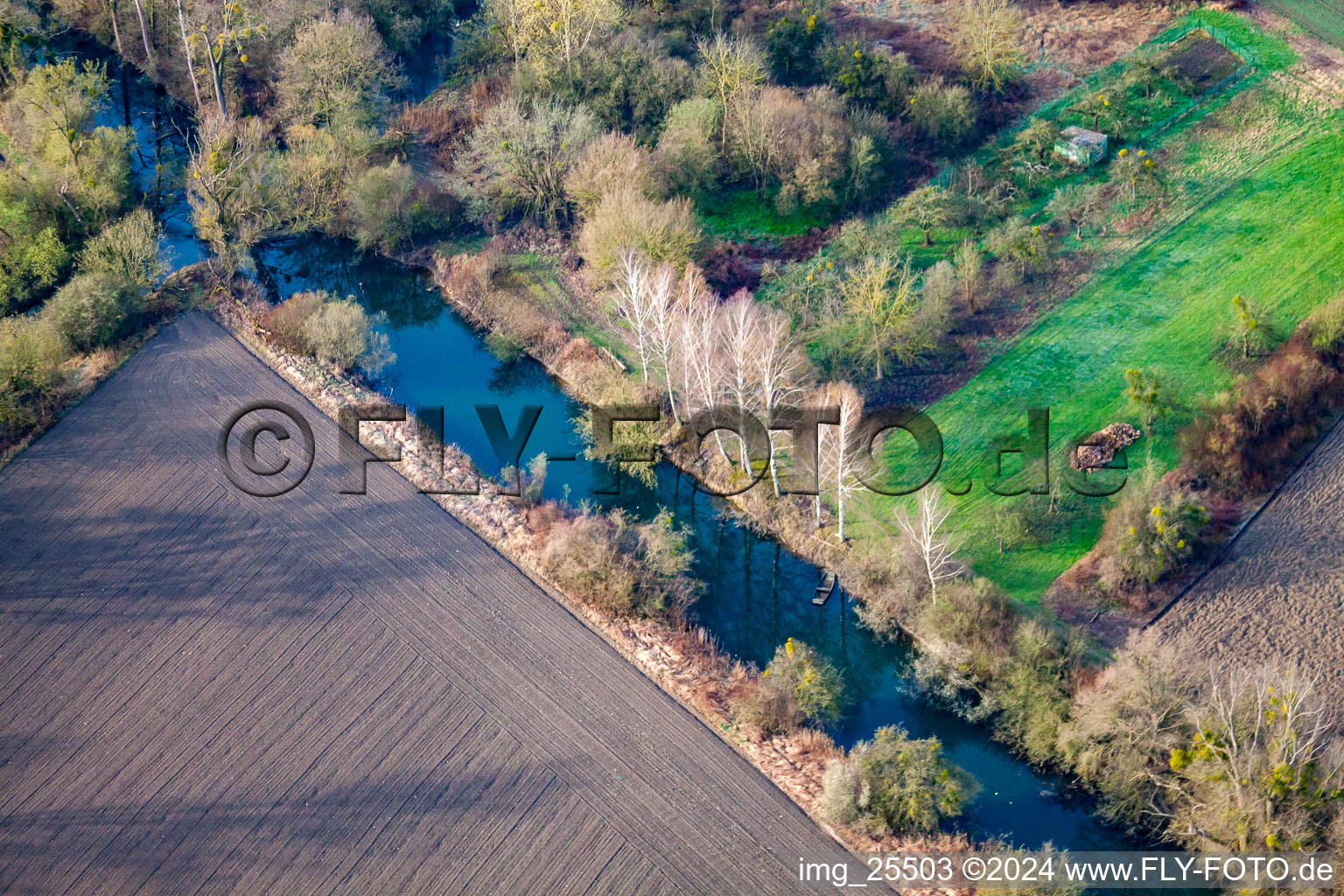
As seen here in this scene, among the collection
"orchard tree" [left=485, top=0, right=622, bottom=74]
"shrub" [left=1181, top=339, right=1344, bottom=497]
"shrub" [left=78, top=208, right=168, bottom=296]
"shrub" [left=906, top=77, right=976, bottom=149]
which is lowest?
"shrub" [left=1181, top=339, right=1344, bottom=497]

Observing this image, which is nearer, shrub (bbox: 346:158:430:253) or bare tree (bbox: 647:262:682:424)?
bare tree (bbox: 647:262:682:424)

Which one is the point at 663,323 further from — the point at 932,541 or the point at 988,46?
the point at 988,46

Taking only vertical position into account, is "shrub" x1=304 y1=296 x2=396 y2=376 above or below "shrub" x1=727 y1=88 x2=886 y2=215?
below

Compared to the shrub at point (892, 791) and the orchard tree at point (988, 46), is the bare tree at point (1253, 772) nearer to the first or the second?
the shrub at point (892, 791)

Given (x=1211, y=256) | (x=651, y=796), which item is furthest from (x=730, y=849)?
(x=1211, y=256)

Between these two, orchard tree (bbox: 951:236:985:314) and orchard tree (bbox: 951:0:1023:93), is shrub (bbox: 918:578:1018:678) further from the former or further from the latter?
orchard tree (bbox: 951:0:1023:93)

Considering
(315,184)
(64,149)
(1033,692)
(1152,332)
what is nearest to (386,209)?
(315,184)

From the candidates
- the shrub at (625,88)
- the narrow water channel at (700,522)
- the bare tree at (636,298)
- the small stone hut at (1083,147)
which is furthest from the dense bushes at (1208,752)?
the shrub at (625,88)

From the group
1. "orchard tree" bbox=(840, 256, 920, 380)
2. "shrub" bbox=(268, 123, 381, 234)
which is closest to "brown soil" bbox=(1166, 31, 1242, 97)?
"orchard tree" bbox=(840, 256, 920, 380)
